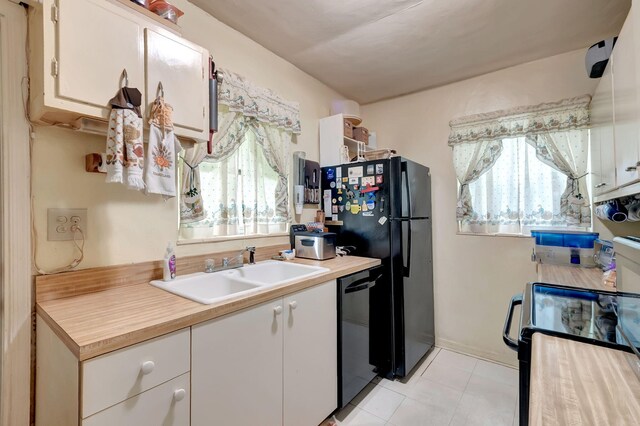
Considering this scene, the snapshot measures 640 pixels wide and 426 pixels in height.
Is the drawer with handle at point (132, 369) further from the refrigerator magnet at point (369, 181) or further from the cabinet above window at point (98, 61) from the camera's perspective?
the refrigerator magnet at point (369, 181)

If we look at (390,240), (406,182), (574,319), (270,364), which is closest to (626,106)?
(574,319)

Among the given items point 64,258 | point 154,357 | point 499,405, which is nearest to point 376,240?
point 499,405

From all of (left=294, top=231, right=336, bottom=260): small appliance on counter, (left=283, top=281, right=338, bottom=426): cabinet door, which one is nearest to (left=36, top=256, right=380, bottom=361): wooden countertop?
(left=283, top=281, right=338, bottom=426): cabinet door

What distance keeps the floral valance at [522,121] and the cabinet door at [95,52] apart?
247 cm

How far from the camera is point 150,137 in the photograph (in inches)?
47.5

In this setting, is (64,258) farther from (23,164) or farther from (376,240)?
(376,240)

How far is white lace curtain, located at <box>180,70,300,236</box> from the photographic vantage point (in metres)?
1.65

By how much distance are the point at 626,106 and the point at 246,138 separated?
79.2 inches

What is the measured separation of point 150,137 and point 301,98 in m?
1.58

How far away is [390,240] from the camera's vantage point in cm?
213

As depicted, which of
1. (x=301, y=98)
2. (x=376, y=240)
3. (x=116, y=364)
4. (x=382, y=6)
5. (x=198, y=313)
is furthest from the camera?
(x=301, y=98)

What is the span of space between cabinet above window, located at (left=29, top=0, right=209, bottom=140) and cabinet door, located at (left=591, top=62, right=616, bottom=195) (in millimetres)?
2137

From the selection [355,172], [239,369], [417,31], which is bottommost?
[239,369]

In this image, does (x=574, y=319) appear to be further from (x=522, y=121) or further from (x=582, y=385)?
(x=522, y=121)
